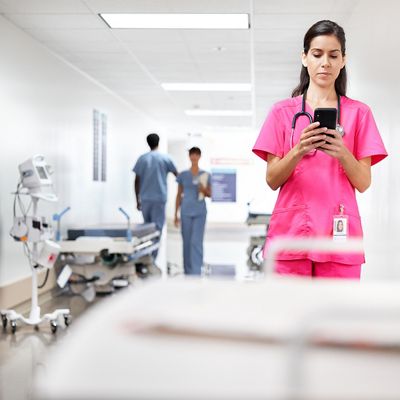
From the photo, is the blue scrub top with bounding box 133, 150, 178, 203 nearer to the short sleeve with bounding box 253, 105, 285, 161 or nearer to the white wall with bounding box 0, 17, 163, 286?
the white wall with bounding box 0, 17, 163, 286

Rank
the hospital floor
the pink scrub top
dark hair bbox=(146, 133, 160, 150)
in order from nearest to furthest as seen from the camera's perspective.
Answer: the pink scrub top → the hospital floor → dark hair bbox=(146, 133, 160, 150)

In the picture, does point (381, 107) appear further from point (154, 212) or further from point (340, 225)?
point (154, 212)

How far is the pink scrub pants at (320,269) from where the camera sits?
180 cm

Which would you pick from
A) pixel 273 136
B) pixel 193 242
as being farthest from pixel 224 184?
pixel 273 136

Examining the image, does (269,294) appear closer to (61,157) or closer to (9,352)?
(9,352)

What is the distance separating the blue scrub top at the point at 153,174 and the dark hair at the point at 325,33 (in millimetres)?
5169

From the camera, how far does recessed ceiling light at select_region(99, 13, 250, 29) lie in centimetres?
481

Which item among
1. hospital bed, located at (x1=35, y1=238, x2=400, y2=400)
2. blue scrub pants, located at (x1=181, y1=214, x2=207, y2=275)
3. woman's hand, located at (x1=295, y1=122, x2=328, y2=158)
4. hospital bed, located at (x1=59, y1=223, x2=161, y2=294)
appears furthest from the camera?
blue scrub pants, located at (x1=181, y1=214, x2=207, y2=275)

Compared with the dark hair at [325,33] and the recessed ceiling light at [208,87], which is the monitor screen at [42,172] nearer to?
the dark hair at [325,33]

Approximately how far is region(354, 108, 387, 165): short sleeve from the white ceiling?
8.77 feet

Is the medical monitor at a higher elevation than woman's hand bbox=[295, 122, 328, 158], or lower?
lower

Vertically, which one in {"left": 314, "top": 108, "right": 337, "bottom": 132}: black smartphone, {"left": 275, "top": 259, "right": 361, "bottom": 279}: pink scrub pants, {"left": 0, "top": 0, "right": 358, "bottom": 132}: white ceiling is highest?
{"left": 0, "top": 0, "right": 358, "bottom": 132}: white ceiling

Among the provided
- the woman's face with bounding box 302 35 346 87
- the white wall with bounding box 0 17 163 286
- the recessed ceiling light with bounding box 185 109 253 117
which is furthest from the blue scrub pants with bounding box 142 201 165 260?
the woman's face with bounding box 302 35 346 87

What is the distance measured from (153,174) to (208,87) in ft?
4.76
